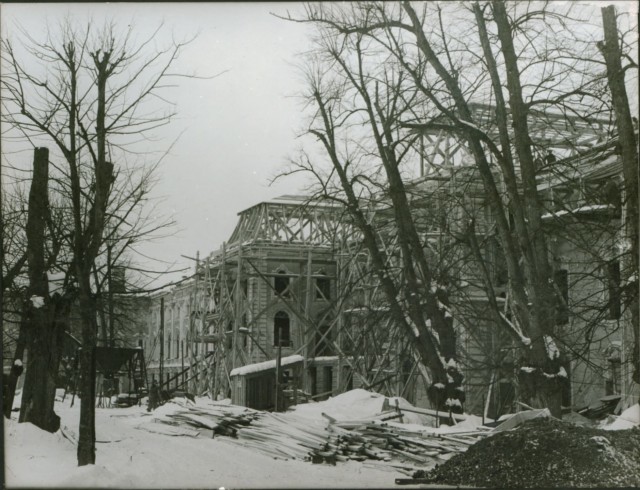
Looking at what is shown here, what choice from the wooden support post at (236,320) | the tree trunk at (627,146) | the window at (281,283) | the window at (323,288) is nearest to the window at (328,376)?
the window at (323,288)

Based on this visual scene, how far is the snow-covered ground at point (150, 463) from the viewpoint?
861 cm

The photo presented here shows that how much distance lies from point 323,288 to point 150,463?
12.9 feet

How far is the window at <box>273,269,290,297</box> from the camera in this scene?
1152 cm

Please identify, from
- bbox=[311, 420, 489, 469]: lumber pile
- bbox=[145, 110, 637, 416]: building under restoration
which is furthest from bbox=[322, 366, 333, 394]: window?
bbox=[311, 420, 489, 469]: lumber pile

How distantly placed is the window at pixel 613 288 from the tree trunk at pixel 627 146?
0.16m

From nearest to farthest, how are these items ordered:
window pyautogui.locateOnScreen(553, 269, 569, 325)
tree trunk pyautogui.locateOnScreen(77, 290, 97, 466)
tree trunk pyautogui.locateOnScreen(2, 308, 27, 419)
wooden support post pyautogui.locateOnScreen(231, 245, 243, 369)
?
tree trunk pyautogui.locateOnScreen(77, 290, 97, 466)
tree trunk pyautogui.locateOnScreen(2, 308, 27, 419)
window pyautogui.locateOnScreen(553, 269, 569, 325)
wooden support post pyautogui.locateOnScreen(231, 245, 243, 369)

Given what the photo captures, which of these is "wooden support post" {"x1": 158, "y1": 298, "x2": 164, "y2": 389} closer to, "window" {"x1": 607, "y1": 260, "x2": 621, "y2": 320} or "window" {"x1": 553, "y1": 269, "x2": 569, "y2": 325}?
"window" {"x1": 553, "y1": 269, "x2": 569, "y2": 325}

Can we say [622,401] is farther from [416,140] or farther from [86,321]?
[86,321]

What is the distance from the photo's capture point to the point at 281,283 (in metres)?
11.8

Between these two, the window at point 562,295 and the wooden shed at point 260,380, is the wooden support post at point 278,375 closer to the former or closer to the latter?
the wooden shed at point 260,380

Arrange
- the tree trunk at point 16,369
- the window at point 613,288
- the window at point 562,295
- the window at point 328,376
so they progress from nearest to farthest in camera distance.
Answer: the window at point 613,288 < the tree trunk at point 16,369 < the window at point 562,295 < the window at point 328,376

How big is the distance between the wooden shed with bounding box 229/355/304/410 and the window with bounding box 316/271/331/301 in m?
0.87

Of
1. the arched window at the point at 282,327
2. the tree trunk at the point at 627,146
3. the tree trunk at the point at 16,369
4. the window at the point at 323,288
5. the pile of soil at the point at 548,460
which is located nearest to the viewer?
the pile of soil at the point at 548,460

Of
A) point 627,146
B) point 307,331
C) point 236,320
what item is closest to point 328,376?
point 307,331
